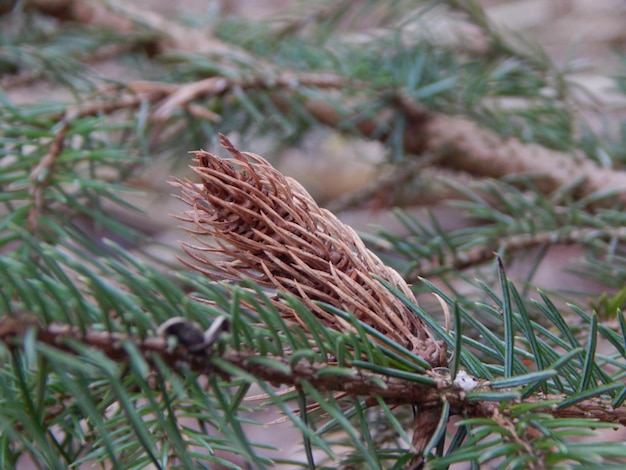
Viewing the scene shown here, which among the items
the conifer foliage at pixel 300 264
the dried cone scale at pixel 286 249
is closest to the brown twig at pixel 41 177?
the conifer foliage at pixel 300 264

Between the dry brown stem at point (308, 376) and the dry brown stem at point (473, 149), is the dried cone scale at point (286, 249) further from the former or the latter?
the dry brown stem at point (473, 149)

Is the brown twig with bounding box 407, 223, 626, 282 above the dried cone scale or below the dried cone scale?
below

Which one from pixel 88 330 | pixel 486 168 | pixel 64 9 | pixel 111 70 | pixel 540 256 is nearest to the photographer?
pixel 88 330

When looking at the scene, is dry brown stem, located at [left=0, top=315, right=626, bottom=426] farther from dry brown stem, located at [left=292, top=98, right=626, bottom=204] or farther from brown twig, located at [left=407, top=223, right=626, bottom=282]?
dry brown stem, located at [left=292, top=98, right=626, bottom=204]

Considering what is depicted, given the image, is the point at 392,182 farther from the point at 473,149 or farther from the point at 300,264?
the point at 300,264

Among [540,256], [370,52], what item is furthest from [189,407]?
[370,52]

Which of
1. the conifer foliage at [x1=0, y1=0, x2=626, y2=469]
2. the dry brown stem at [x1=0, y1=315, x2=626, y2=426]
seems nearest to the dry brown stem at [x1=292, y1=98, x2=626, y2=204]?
the conifer foliage at [x1=0, y1=0, x2=626, y2=469]

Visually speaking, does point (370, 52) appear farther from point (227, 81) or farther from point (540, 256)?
point (540, 256)

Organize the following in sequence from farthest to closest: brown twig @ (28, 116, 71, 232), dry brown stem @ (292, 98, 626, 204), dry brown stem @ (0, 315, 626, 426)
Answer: dry brown stem @ (292, 98, 626, 204) < brown twig @ (28, 116, 71, 232) < dry brown stem @ (0, 315, 626, 426)

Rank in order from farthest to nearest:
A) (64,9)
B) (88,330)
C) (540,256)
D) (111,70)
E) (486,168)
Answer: (111,70), (64,9), (486,168), (540,256), (88,330)
